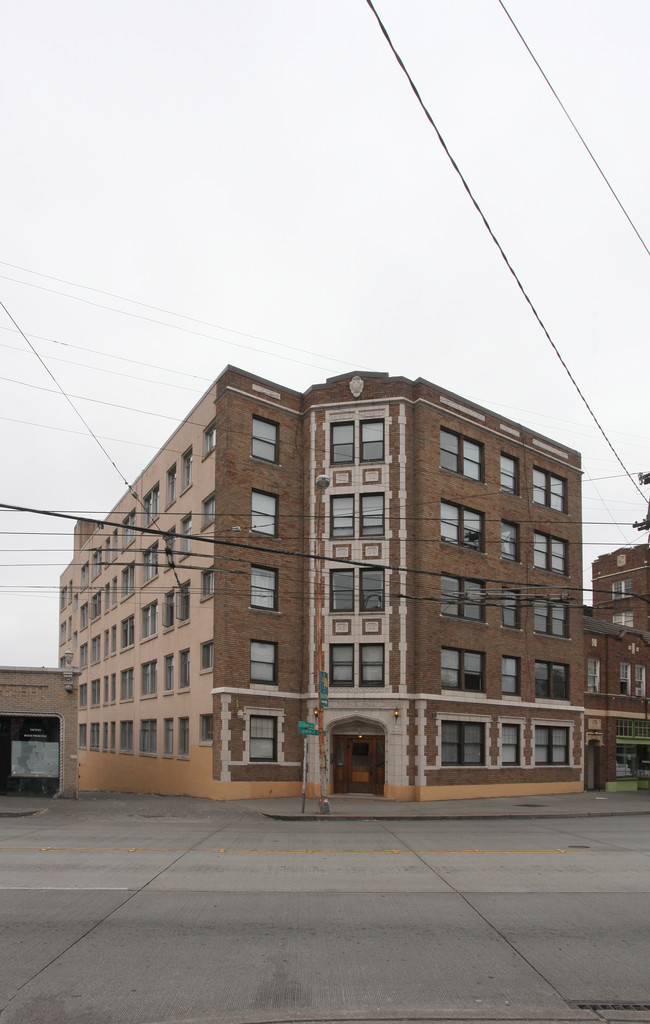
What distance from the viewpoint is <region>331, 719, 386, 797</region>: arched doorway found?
102ft

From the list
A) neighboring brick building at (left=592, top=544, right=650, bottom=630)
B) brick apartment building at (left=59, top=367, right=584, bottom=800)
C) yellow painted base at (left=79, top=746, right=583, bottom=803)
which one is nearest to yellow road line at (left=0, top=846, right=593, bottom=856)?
brick apartment building at (left=59, top=367, right=584, bottom=800)

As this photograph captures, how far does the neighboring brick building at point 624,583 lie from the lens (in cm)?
5812

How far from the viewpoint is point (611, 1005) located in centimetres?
736

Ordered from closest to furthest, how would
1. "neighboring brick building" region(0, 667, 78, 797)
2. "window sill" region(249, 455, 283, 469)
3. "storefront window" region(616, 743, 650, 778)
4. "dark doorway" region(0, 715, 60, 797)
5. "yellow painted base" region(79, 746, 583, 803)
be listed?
"neighboring brick building" region(0, 667, 78, 797)
"dark doorway" region(0, 715, 60, 797)
"yellow painted base" region(79, 746, 583, 803)
"window sill" region(249, 455, 283, 469)
"storefront window" region(616, 743, 650, 778)

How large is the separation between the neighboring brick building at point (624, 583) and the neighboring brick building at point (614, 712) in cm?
1244

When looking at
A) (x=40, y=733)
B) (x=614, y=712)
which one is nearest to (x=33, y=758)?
(x=40, y=733)

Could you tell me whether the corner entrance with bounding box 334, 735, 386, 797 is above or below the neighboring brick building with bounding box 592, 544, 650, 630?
below

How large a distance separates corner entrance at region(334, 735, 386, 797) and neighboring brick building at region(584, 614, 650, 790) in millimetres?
13087

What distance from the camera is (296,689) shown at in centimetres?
3169

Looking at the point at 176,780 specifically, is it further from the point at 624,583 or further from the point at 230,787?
the point at 624,583

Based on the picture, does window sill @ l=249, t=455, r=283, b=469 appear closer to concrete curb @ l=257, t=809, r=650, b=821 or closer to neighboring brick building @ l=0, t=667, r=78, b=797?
neighboring brick building @ l=0, t=667, r=78, b=797

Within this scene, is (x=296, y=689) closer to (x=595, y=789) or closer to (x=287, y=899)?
(x=595, y=789)

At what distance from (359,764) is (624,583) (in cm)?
4080

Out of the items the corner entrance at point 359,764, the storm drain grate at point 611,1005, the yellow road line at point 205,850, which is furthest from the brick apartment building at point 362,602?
the storm drain grate at point 611,1005
